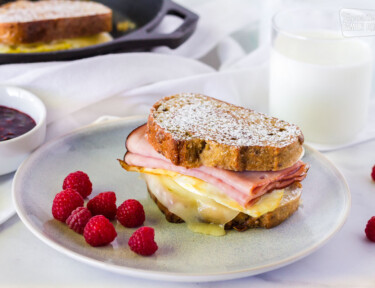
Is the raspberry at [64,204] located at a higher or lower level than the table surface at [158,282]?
higher

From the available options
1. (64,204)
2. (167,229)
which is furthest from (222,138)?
(64,204)

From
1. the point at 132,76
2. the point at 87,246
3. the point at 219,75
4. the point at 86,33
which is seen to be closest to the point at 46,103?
the point at 132,76

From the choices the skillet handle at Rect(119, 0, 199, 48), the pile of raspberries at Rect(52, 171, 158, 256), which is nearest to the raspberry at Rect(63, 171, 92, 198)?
the pile of raspberries at Rect(52, 171, 158, 256)

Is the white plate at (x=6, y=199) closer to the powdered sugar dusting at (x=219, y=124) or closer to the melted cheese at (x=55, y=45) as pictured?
the powdered sugar dusting at (x=219, y=124)

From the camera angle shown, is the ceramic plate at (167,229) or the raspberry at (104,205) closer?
the ceramic plate at (167,229)

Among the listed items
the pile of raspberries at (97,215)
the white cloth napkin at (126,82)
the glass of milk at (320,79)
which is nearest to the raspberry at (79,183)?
the pile of raspberries at (97,215)

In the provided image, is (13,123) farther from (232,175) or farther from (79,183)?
(232,175)

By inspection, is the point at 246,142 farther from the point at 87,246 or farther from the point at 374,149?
the point at 374,149
